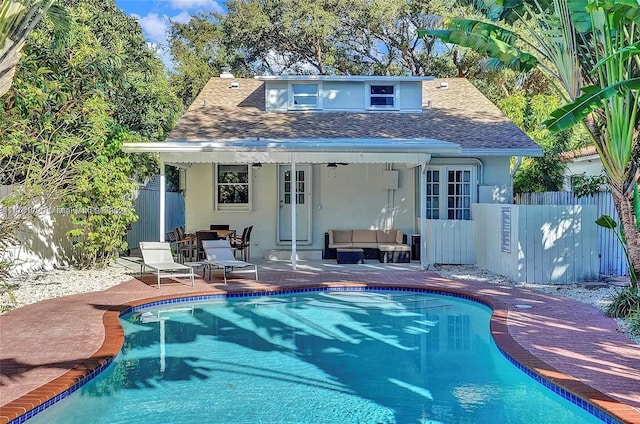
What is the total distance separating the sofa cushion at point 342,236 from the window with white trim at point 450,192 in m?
2.60

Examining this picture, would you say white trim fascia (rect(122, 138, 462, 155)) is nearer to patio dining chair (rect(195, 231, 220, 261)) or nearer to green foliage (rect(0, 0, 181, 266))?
green foliage (rect(0, 0, 181, 266))

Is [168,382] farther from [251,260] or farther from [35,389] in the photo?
[251,260]

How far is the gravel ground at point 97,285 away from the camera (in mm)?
10727

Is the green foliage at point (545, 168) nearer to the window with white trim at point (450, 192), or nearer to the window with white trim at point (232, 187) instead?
the window with white trim at point (450, 192)

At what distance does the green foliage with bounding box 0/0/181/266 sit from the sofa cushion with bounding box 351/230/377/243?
6.84 metres

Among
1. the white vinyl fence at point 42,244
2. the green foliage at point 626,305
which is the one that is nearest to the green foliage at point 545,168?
the green foliage at point 626,305

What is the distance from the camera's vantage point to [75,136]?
12.4 m

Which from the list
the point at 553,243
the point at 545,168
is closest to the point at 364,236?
the point at 553,243

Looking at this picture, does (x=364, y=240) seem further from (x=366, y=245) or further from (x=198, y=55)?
(x=198, y=55)

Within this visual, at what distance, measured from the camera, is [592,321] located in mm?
9055

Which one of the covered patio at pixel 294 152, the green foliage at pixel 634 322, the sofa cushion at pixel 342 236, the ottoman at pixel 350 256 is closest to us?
the green foliage at pixel 634 322

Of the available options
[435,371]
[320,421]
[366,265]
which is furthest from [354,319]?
[366,265]

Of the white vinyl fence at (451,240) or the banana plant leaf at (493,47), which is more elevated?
the banana plant leaf at (493,47)

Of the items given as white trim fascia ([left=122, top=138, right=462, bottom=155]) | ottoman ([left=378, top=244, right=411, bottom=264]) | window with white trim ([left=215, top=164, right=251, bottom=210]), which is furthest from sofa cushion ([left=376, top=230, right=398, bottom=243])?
window with white trim ([left=215, top=164, right=251, bottom=210])
